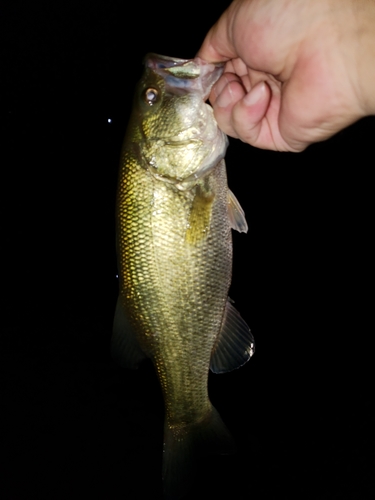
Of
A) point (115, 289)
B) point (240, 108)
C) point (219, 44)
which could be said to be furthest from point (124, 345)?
point (115, 289)

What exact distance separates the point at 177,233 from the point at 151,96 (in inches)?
A: 20.7

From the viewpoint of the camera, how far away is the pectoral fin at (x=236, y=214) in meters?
1.51

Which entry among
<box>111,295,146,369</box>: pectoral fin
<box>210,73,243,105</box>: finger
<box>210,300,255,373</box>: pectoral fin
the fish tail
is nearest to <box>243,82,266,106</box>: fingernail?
<box>210,73,243,105</box>: finger

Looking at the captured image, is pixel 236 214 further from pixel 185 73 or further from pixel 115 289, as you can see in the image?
pixel 115 289

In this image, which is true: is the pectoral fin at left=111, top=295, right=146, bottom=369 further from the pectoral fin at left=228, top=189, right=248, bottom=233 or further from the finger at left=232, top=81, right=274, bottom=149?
the finger at left=232, top=81, right=274, bottom=149

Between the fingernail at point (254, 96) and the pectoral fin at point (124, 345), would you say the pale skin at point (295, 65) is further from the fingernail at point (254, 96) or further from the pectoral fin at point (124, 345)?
the pectoral fin at point (124, 345)

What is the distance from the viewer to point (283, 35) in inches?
47.7

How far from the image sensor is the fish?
4.60 feet

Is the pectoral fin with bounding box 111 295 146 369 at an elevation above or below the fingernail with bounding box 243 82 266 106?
below

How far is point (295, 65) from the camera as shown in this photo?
124 centimetres

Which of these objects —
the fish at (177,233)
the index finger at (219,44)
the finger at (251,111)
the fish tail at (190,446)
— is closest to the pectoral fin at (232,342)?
the fish at (177,233)

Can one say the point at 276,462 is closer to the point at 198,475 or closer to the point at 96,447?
the point at 198,475

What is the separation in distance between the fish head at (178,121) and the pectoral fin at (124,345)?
2.05 ft

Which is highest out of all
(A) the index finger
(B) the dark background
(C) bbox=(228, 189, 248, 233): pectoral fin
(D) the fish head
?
(A) the index finger
